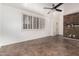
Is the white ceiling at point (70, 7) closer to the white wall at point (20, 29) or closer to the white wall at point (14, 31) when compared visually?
the white wall at point (20, 29)

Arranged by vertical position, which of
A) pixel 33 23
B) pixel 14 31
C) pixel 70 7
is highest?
pixel 70 7

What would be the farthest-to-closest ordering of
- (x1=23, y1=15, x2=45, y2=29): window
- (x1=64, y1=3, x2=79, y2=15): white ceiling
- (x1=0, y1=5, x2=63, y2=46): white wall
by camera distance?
(x1=23, y1=15, x2=45, y2=29): window → (x1=0, y1=5, x2=63, y2=46): white wall → (x1=64, y1=3, x2=79, y2=15): white ceiling

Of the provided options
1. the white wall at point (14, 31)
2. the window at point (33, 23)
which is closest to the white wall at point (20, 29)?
the white wall at point (14, 31)

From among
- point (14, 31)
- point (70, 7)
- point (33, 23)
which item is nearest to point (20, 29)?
point (14, 31)

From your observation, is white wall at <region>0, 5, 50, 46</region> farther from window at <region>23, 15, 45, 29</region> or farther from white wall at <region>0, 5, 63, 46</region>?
window at <region>23, 15, 45, 29</region>

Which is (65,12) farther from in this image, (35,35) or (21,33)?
(21,33)

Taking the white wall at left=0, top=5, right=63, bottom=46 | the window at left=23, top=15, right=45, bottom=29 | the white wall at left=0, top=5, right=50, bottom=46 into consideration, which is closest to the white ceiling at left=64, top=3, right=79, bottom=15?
the white wall at left=0, top=5, right=63, bottom=46

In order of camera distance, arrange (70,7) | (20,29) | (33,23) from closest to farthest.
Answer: (70,7) < (33,23) < (20,29)

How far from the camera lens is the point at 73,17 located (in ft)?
13.3

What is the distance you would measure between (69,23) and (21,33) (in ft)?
5.76

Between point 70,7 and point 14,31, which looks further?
point 14,31

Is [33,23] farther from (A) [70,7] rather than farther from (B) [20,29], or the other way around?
(A) [70,7]

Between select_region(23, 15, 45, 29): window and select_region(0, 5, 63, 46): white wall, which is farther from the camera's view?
select_region(23, 15, 45, 29): window

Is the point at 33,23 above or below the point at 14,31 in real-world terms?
above
